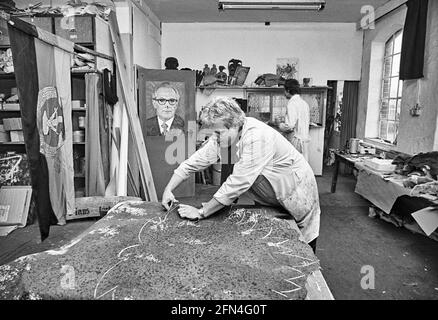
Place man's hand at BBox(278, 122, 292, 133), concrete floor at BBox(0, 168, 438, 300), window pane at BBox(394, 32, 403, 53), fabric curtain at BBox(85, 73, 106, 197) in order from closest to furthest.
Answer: concrete floor at BBox(0, 168, 438, 300) → fabric curtain at BBox(85, 73, 106, 197) → man's hand at BBox(278, 122, 292, 133) → window pane at BBox(394, 32, 403, 53)

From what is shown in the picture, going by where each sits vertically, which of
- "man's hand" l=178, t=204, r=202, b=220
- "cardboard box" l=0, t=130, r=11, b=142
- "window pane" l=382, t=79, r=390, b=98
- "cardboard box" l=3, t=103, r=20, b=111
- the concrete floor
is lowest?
the concrete floor

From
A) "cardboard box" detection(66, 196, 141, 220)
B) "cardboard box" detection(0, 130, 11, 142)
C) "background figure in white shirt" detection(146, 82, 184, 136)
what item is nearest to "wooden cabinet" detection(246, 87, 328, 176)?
"background figure in white shirt" detection(146, 82, 184, 136)

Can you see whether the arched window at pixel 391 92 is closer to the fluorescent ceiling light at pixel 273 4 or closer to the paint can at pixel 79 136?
the fluorescent ceiling light at pixel 273 4

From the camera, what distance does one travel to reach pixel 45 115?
2.79 metres

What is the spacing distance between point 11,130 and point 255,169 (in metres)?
3.59

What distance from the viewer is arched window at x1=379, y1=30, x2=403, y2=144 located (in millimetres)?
5393

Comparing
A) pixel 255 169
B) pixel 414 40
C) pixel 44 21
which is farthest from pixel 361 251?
pixel 44 21

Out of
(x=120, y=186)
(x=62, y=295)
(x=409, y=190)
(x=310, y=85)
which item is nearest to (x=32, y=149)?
(x=120, y=186)

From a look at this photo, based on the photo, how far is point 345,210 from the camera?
448 cm

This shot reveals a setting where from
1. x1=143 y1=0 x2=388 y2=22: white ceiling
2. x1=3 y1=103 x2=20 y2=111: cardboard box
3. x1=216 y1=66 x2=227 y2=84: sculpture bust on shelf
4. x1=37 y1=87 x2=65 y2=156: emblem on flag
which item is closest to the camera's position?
x1=37 y1=87 x2=65 y2=156: emblem on flag

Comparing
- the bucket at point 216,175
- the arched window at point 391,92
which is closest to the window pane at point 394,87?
the arched window at point 391,92

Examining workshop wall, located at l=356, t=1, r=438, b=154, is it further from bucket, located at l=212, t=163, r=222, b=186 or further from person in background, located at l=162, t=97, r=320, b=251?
person in background, located at l=162, t=97, r=320, b=251

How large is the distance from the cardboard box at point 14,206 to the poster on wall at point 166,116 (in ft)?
5.38

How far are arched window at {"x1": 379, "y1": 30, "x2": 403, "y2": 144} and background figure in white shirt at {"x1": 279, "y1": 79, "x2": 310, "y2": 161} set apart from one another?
154 centimetres
